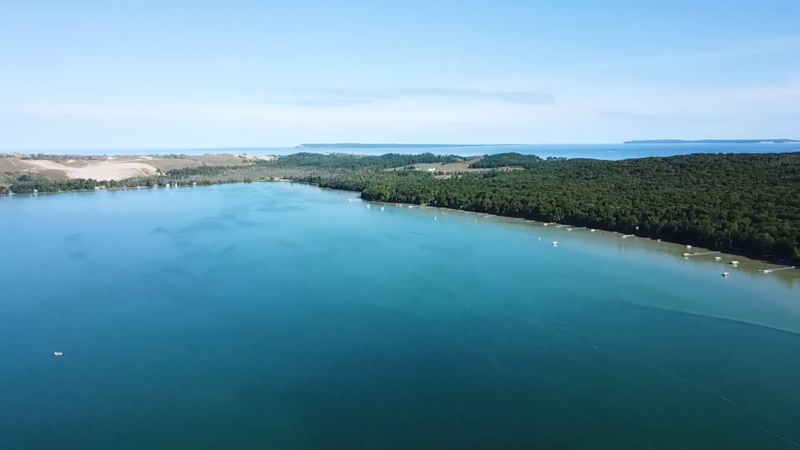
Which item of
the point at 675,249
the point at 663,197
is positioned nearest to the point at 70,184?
the point at 663,197

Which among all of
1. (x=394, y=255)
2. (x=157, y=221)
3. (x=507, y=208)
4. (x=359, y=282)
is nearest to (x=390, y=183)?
(x=507, y=208)

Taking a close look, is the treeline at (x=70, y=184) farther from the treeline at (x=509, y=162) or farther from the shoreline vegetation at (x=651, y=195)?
the treeline at (x=509, y=162)

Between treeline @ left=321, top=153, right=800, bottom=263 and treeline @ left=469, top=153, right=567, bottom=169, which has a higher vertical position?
treeline @ left=469, top=153, right=567, bottom=169

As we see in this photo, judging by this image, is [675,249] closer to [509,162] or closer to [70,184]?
[509,162]

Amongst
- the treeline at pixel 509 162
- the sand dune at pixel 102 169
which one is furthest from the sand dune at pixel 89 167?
the treeline at pixel 509 162

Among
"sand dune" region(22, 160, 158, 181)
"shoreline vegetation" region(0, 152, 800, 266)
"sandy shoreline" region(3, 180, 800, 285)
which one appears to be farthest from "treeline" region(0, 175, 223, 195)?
"sandy shoreline" region(3, 180, 800, 285)

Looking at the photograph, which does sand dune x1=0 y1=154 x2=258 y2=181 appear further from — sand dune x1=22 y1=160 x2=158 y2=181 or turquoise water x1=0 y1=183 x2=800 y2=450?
turquoise water x1=0 y1=183 x2=800 y2=450
